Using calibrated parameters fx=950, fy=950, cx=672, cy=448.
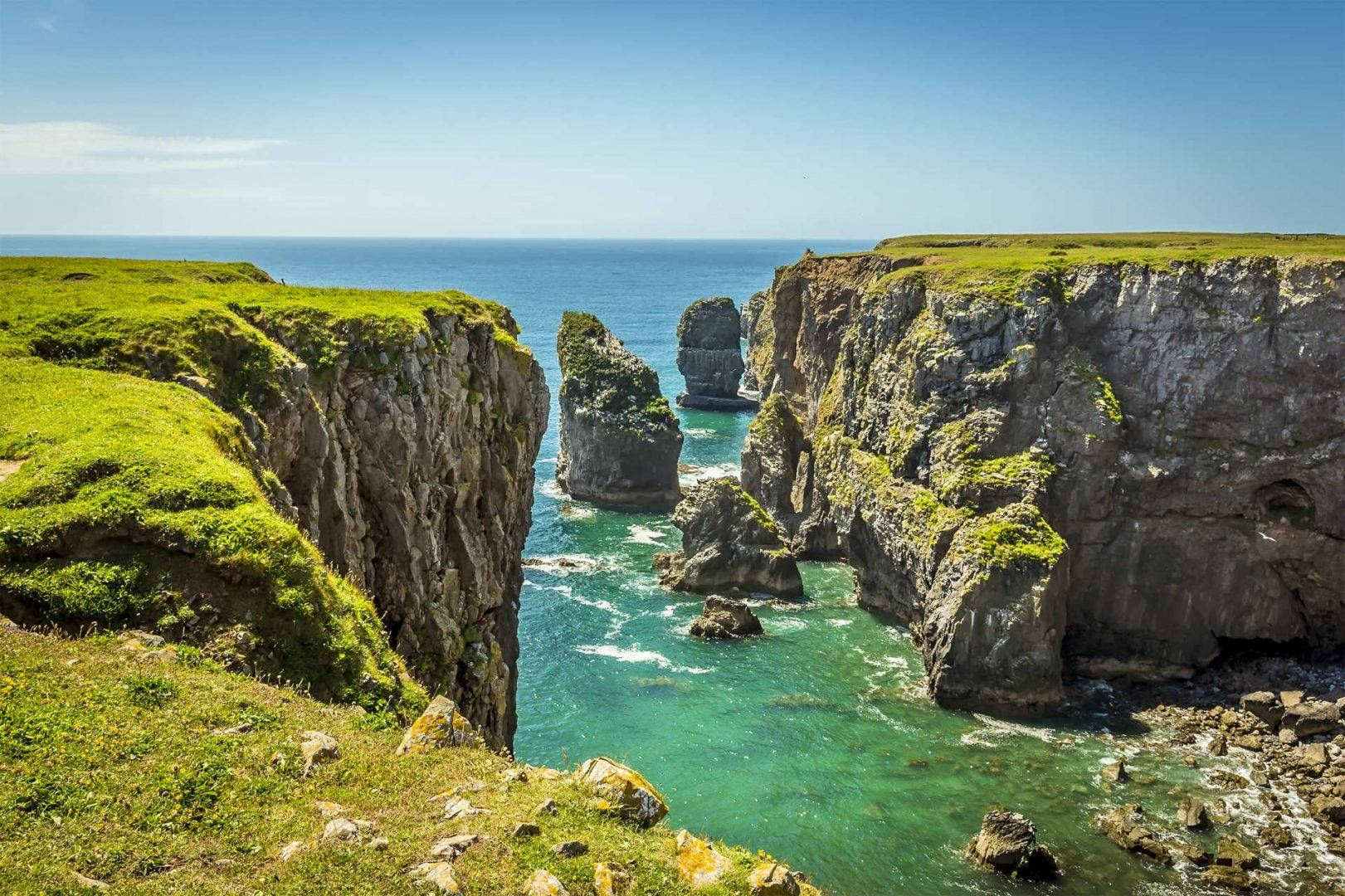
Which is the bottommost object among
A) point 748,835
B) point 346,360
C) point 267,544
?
point 748,835

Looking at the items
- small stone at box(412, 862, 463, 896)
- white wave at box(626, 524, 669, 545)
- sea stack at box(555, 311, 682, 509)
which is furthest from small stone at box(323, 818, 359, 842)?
sea stack at box(555, 311, 682, 509)

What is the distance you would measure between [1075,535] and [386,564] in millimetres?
48228

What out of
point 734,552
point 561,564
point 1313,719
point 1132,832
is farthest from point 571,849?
point 561,564

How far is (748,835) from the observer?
44031 millimetres

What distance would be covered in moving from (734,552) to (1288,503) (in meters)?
37.4

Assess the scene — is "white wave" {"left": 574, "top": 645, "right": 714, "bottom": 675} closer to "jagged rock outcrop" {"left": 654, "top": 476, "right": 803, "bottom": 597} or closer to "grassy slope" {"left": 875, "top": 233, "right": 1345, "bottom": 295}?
"jagged rock outcrop" {"left": 654, "top": 476, "right": 803, "bottom": 597}

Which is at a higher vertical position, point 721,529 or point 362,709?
point 362,709

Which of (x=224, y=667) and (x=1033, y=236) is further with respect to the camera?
(x=1033, y=236)

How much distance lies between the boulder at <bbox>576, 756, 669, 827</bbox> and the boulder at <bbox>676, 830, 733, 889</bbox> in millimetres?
652

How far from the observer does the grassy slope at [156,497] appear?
17578 millimetres

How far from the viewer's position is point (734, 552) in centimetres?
7456

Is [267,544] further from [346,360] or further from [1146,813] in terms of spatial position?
[1146,813]

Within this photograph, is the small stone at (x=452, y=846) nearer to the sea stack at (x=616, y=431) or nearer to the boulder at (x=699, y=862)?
the boulder at (x=699, y=862)

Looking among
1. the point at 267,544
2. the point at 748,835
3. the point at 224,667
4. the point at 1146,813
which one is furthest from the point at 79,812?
the point at 1146,813
